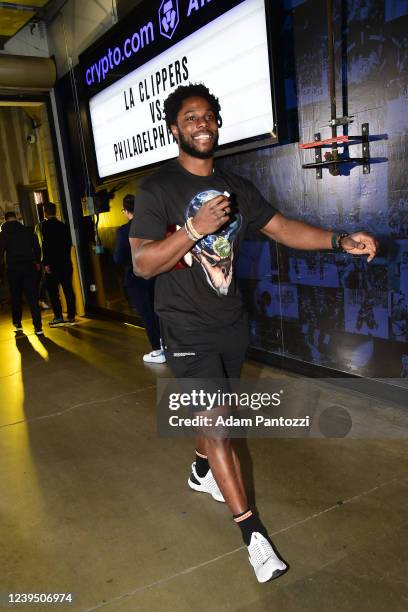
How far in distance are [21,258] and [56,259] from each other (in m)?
0.53

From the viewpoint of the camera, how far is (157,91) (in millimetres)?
4930

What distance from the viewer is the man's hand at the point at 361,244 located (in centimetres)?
205

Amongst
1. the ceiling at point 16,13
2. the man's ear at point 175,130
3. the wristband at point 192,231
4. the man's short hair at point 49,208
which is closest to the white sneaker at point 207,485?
the wristband at point 192,231

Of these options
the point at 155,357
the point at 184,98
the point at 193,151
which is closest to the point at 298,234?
the point at 193,151

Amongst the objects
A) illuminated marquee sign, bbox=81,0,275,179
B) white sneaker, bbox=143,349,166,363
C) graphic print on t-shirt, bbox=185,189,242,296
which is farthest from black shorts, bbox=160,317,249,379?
white sneaker, bbox=143,349,166,363

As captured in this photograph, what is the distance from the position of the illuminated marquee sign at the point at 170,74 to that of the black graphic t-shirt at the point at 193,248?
74.8 inches

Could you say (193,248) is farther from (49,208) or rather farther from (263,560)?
(49,208)

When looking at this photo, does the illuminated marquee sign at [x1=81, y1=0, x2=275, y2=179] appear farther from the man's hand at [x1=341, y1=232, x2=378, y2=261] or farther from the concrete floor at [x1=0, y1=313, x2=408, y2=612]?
the concrete floor at [x1=0, y1=313, x2=408, y2=612]

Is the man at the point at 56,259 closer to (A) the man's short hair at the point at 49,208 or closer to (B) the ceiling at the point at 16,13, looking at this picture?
(A) the man's short hair at the point at 49,208

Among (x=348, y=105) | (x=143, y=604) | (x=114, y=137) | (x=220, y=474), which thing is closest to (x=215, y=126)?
(x=220, y=474)

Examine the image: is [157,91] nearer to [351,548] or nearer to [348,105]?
[348,105]

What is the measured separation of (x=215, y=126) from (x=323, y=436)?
1.99m

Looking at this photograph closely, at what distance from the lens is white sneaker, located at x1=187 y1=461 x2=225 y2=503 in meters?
2.50

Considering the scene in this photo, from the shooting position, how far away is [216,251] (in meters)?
2.04
